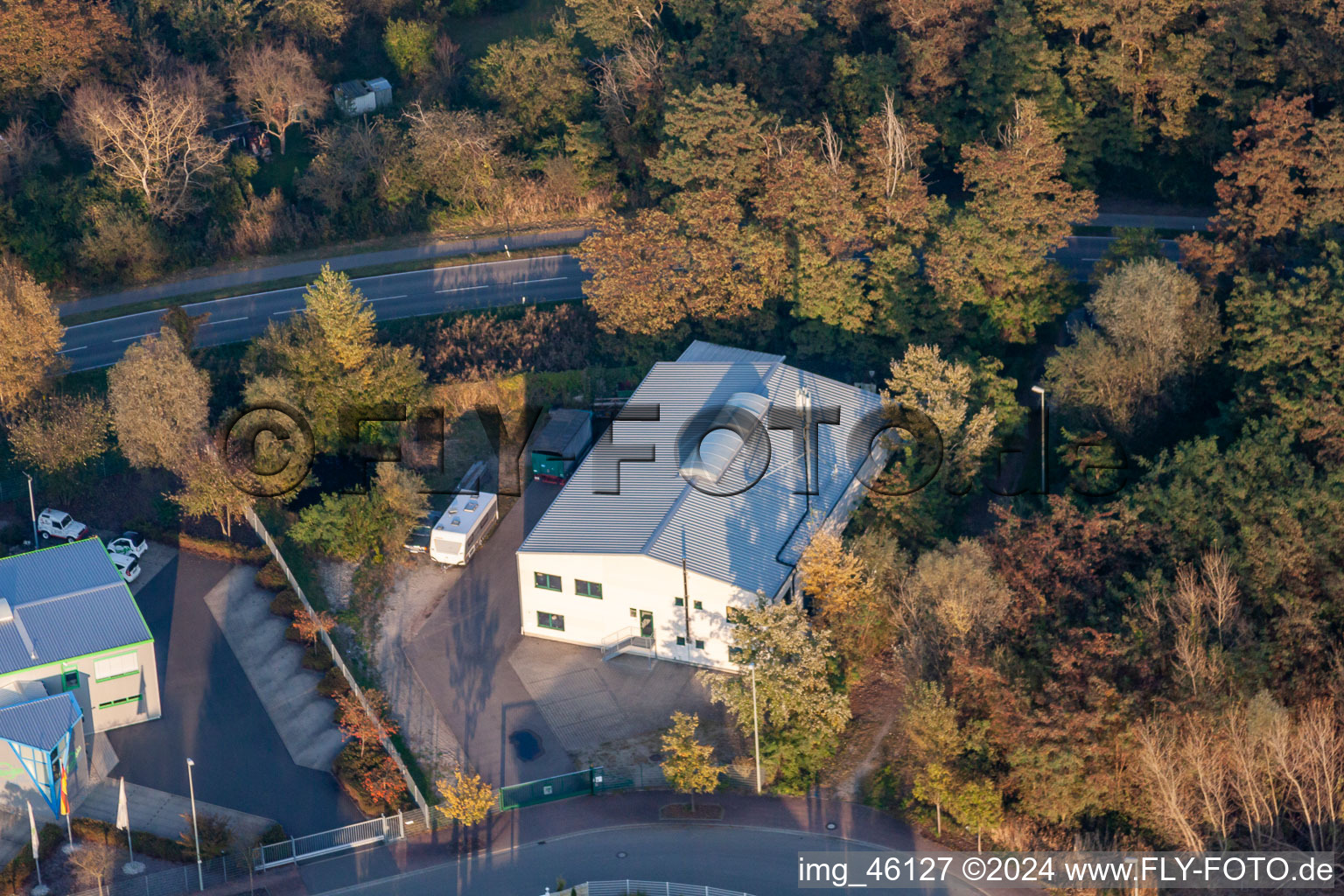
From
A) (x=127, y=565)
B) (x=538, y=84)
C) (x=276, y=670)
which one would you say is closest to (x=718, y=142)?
(x=538, y=84)

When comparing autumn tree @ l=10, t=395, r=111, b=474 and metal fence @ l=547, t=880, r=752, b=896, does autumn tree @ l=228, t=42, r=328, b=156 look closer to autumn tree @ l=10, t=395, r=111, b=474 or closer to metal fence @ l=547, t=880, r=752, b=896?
autumn tree @ l=10, t=395, r=111, b=474

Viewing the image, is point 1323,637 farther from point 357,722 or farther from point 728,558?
point 357,722

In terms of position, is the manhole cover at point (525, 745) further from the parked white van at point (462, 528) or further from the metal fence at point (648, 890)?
the parked white van at point (462, 528)

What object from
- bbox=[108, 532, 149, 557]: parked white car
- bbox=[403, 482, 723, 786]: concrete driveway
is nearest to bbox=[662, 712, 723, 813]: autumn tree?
bbox=[403, 482, 723, 786]: concrete driveway

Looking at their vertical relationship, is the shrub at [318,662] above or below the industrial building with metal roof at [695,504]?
below

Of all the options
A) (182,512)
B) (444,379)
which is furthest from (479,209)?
(182,512)

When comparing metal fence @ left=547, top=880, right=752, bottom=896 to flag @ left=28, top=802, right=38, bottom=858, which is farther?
flag @ left=28, top=802, right=38, bottom=858

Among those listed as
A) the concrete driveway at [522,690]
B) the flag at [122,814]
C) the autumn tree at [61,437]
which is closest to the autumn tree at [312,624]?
the concrete driveway at [522,690]
